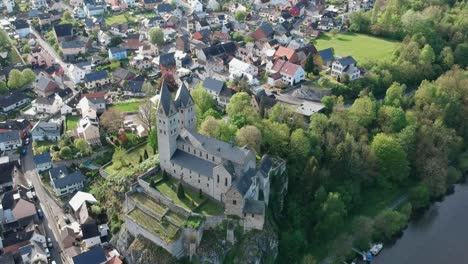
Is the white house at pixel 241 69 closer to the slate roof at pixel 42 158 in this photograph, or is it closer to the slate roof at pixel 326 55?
the slate roof at pixel 326 55

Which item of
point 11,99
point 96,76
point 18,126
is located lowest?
point 18,126

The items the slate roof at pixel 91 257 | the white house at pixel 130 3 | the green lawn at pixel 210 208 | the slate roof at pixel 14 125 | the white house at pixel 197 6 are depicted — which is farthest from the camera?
the white house at pixel 130 3

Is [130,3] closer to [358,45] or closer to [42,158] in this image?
[358,45]

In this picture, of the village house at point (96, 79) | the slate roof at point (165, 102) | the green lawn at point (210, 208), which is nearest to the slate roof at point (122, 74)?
the village house at point (96, 79)

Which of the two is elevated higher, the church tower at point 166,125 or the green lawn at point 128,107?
the church tower at point 166,125

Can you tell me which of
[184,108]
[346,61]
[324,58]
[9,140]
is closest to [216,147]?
[184,108]

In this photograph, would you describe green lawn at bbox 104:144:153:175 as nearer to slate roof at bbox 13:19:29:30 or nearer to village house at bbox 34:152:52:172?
village house at bbox 34:152:52:172

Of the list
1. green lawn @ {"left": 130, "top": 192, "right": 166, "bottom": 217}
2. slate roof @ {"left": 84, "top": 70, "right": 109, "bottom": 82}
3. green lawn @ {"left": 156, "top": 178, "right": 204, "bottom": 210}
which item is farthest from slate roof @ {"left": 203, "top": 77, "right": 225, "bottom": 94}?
green lawn @ {"left": 130, "top": 192, "right": 166, "bottom": 217}
